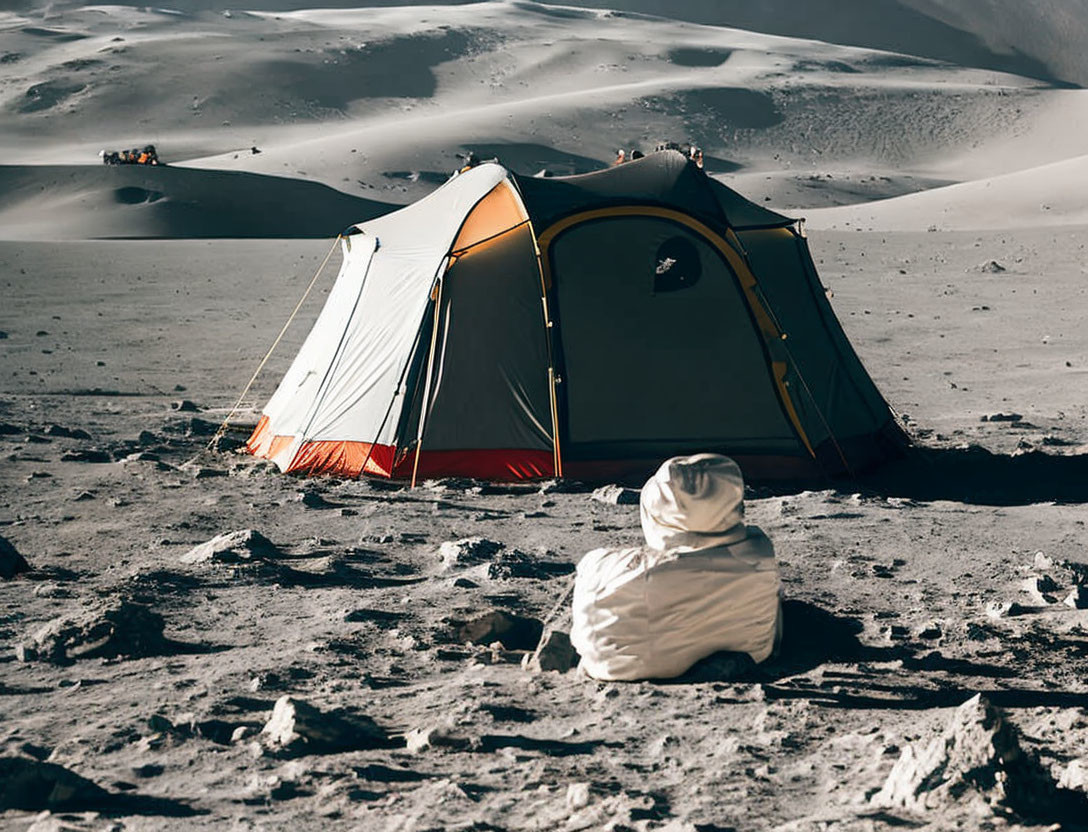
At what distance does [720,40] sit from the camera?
90.4 m

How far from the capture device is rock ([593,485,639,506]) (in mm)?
8297

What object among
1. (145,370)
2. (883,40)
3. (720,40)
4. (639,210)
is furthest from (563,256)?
(883,40)

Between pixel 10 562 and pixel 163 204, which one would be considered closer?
pixel 10 562

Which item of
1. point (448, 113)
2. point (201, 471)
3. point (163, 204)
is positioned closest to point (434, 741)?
point (201, 471)

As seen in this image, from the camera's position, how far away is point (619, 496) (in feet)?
27.3

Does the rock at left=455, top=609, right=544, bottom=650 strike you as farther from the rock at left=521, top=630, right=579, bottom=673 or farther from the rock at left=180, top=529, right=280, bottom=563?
the rock at left=180, top=529, right=280, bottom=563

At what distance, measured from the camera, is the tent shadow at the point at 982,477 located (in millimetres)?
8797

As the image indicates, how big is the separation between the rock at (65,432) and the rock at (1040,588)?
711 cm

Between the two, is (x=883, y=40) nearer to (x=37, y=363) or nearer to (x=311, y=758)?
(x=37, y=363)

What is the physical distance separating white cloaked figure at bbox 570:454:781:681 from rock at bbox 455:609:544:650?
0.58 metres

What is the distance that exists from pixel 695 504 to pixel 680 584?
0.29 metres

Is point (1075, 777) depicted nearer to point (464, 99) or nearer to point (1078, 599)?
point (1078, 599)

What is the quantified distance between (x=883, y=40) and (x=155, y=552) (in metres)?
119

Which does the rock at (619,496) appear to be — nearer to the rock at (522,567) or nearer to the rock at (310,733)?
the rock at (522,567)
